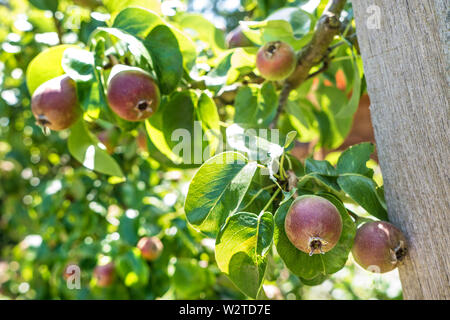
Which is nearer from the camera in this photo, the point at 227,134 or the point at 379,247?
the point at 379,247

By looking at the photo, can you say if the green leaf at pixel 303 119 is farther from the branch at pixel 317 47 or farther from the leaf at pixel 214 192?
the leaf at pixel 214 192

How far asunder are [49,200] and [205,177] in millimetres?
905

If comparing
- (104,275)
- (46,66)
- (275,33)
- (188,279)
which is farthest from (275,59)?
Result: (104,275)

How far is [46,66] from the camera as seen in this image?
718 millimetres

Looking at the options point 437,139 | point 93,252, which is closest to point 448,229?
point 437,139

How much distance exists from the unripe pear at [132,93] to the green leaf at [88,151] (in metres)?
0.12

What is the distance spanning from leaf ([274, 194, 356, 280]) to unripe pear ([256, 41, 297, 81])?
276 millimetres

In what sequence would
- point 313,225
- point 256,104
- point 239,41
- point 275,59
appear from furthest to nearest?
point 239,41 → point 256,104 → point 275,59 → point 313,225

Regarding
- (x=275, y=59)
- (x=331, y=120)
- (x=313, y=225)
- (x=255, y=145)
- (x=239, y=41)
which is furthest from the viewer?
(x=331, y=120)

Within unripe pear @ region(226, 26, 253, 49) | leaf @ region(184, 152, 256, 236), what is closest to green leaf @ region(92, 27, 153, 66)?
leaf @ region(184, 152, 256, 236)

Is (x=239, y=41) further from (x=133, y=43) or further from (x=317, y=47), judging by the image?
(x=133, y=43)

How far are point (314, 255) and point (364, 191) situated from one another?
0.36 ft

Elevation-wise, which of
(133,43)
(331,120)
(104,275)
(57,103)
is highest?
(133,43)
